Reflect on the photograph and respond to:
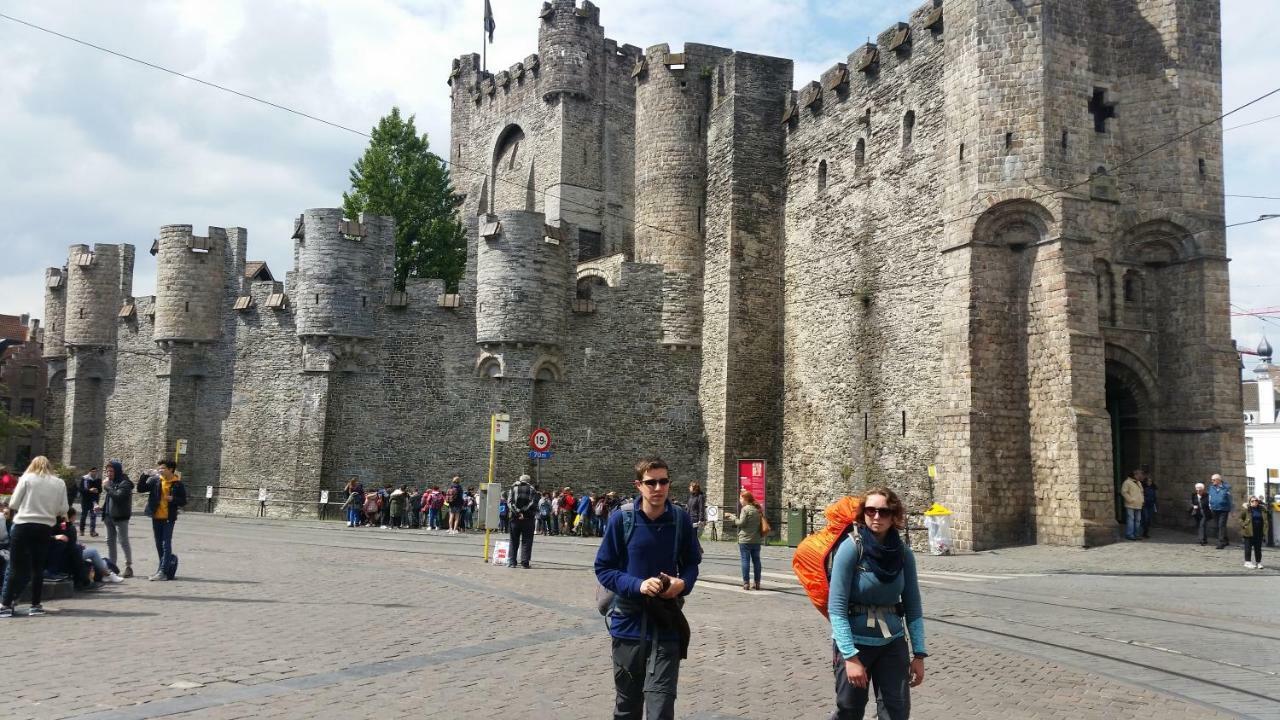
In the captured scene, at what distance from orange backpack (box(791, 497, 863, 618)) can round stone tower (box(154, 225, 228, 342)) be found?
34.0 m

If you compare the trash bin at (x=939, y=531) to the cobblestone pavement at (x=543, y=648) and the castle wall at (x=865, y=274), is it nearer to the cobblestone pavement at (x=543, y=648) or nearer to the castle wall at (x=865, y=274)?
the castle wall at (x=865, y=274)

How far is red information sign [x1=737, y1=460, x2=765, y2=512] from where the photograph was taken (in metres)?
23.4

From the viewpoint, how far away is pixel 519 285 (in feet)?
99.0

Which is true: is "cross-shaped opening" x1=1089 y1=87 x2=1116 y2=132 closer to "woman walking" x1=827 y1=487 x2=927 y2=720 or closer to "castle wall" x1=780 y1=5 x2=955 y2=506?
"castle wall" x1=780 y1=5 x2=955 y2=506

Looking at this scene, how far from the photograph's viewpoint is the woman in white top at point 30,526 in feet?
31.1

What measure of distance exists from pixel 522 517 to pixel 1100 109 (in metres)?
16.2

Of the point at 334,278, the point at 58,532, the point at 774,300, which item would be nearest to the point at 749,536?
the point at 58,532

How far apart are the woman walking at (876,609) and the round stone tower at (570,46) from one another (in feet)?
121

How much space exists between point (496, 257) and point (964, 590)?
65.3ft

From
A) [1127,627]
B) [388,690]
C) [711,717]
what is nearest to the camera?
[711,717]

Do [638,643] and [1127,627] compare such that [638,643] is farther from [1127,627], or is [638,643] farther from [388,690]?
[1127,627]

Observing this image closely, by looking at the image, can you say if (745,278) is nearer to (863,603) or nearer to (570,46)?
(570,46)

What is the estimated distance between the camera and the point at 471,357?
31.3 m

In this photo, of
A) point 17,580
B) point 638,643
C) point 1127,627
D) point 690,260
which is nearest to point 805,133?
point 690,260
